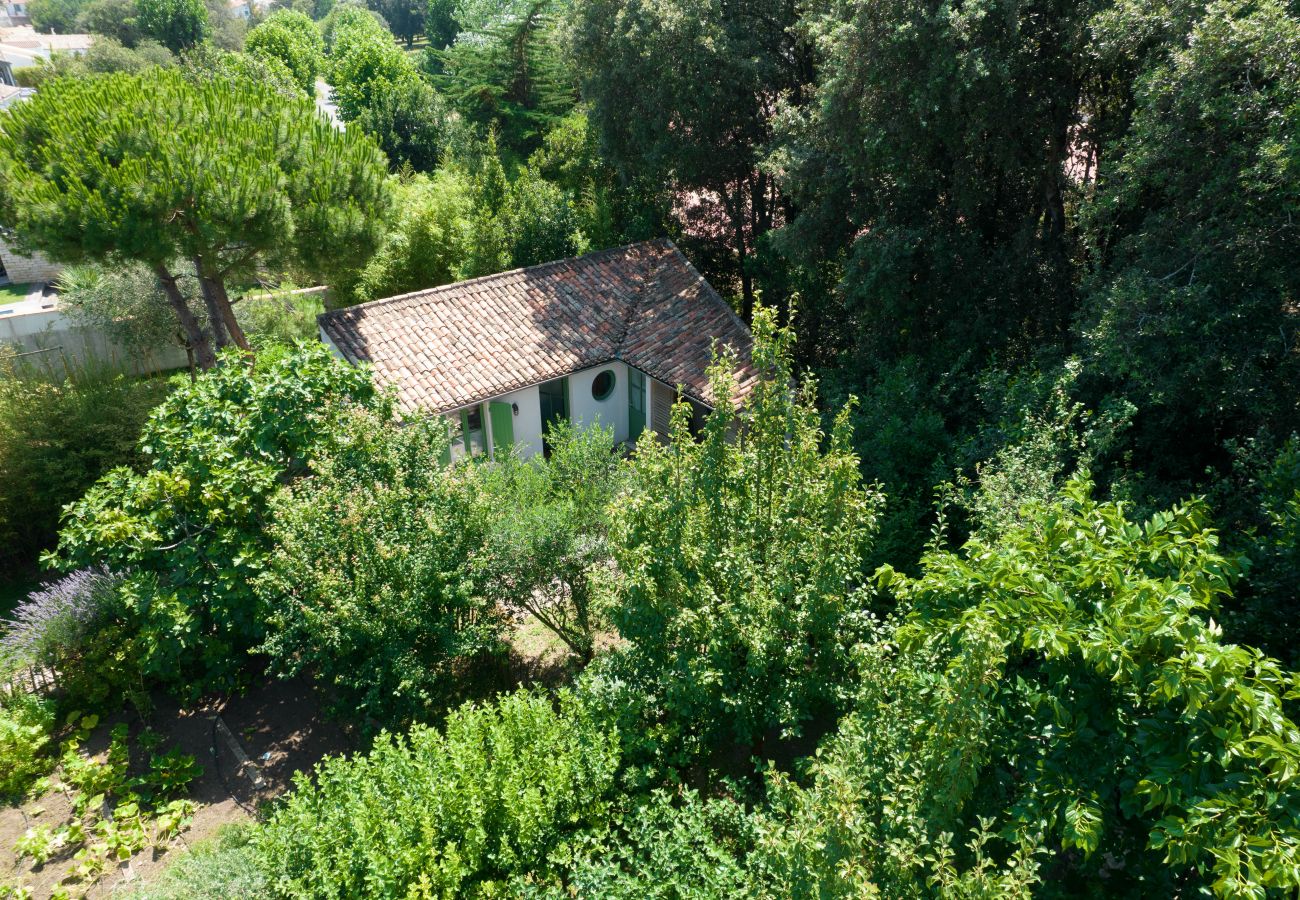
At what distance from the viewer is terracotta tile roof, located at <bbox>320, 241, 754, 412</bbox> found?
17875mm

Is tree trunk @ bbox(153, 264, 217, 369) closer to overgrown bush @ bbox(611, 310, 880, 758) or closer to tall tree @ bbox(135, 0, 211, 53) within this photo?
overgrown bush @ bbox(611, 310, 880, 758)

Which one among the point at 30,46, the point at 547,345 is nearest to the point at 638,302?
the point at 547,345

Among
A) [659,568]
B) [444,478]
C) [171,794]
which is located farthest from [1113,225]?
[171,794]

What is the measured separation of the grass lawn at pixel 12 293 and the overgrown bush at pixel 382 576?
34158 millimetres

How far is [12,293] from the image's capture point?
36.3 metres

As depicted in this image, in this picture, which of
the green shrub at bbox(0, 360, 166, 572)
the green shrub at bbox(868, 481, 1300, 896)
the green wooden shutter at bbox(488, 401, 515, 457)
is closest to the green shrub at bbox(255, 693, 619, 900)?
the green shrub at bbox(868, 481, 1300, 896)

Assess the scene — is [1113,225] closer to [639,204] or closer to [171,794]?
[639,204]

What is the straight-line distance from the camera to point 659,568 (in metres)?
8.61

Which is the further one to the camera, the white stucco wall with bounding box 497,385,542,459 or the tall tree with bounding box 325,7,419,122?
the tall tree with bounding box 325,7,419,122

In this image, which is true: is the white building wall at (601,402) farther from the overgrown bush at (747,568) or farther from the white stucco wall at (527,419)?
the overgrown bush at (747,568)

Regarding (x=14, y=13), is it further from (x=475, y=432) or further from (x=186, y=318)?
(x=475, y=432)

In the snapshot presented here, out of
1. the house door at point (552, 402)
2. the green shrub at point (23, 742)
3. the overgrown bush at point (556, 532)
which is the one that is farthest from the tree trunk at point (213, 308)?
the overgrown bush at point (556, 532)

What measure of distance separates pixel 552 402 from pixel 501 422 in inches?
65.7

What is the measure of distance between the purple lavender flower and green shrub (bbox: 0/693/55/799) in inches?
28.7
